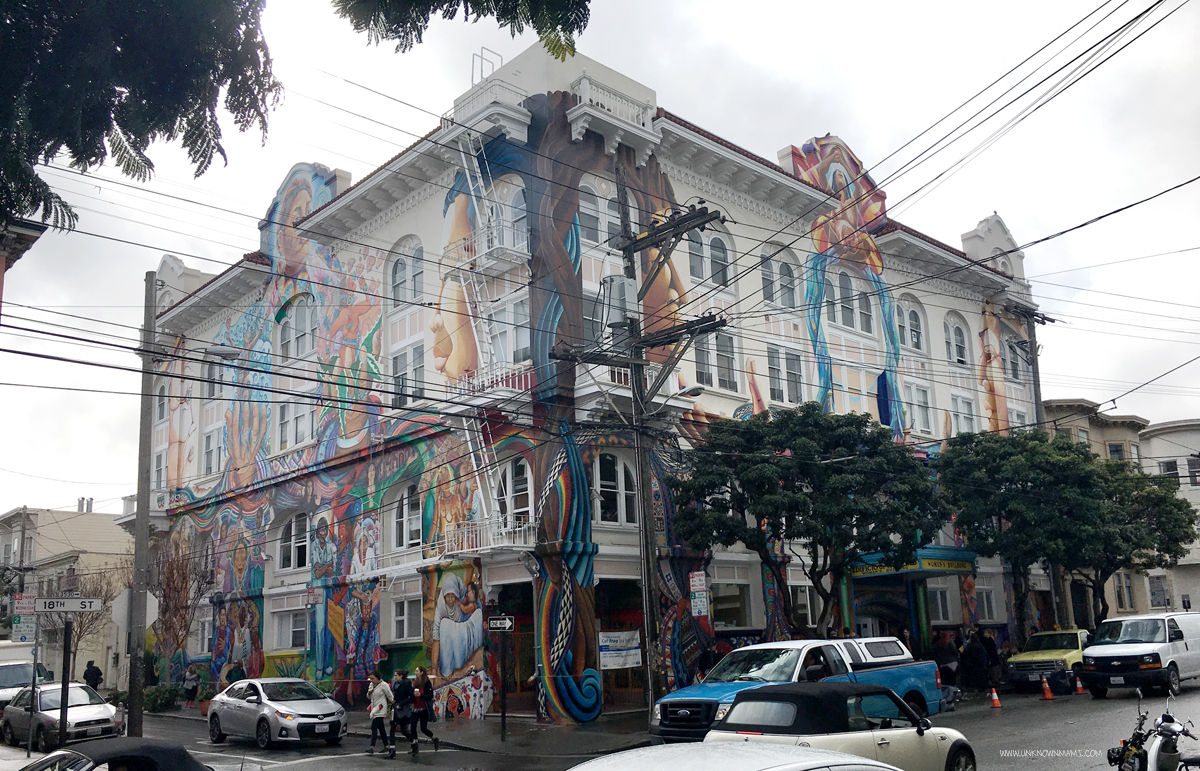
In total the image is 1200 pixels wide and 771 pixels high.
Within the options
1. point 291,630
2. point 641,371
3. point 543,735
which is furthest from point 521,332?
point 291,630

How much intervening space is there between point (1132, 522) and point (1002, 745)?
2552 centimetres

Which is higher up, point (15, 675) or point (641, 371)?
point (641, 371)

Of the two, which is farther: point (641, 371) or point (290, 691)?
point (290, 691)

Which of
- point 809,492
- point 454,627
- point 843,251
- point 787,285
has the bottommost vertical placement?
point 454,627

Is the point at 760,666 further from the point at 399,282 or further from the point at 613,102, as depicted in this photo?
the point at 399,282

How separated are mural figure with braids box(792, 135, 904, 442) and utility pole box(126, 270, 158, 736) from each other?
21720 millimetres

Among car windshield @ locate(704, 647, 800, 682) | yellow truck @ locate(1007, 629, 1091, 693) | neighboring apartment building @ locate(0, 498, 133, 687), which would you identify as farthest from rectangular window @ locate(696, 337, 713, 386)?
neighboring apartment building @ locate(0, 498, 133, 687)

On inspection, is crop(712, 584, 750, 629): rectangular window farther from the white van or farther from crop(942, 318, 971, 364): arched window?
crop(942, 318, 971, 364): arched window

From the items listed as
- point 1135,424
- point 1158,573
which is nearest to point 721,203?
point 1135,424

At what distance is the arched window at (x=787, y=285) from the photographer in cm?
→ 3441

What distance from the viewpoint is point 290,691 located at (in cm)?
2341

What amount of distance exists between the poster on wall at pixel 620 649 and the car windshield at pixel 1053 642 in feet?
37.6

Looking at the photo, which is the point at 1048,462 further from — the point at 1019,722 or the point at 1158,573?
the point at 1158,573

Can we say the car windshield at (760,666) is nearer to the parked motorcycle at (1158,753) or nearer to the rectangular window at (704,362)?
the parked motorcycle at (1158,753)
